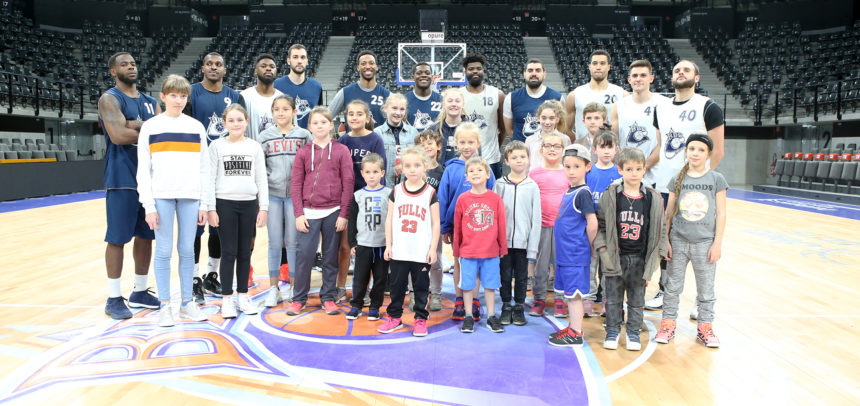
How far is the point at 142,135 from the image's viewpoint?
122 inches

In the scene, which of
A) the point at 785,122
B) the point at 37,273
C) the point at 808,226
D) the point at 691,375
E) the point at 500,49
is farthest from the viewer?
the point at 500,49

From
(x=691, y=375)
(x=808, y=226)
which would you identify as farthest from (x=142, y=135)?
(x=808, y=226)

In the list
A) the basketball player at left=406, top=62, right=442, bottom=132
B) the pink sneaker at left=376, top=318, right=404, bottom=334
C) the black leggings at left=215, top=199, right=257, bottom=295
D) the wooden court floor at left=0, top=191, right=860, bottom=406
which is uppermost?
the basketball player at left=406, top=62, right=442, bottom=132

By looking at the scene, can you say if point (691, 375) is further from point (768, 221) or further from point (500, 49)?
point (500, 49)

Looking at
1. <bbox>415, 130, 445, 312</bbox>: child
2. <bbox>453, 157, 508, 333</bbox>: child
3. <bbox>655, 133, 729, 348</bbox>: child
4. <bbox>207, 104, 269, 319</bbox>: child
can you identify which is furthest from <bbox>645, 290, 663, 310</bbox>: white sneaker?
<bbox>207, 104, 269, 319</bbox>: child

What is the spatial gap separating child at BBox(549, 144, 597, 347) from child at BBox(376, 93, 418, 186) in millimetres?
1249

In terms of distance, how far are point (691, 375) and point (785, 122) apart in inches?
603

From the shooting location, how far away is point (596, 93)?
160 inches

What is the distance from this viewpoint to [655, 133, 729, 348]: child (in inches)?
111

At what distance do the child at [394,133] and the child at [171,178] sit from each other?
125 cm

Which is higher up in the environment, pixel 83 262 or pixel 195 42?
pixel 195 42

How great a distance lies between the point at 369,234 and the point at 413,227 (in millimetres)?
329

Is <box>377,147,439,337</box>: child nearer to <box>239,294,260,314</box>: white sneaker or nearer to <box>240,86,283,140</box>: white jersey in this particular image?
<box>239,294,260,314</box>: white sneaker

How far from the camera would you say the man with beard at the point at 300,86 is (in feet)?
13.8
